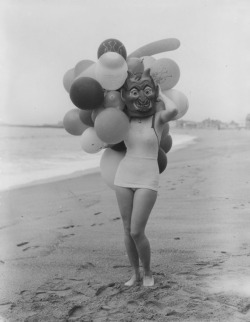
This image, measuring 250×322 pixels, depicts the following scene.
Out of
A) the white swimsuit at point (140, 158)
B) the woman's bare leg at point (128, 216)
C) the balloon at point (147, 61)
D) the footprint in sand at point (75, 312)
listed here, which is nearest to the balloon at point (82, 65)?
the balloon at point (147, 61)

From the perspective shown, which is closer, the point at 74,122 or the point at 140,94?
the point at 140,94

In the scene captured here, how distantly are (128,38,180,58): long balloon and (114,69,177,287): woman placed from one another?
0.40 m

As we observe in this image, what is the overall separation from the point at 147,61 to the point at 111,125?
0.75 metres

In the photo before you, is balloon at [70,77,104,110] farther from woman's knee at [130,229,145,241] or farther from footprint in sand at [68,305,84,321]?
footprint in sand at [68,305,84,321]

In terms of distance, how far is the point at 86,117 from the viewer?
347cm

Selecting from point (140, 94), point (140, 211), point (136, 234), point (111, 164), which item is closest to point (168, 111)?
point (140, 94)

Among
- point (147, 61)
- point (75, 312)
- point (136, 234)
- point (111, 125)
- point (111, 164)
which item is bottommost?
point (75, 312)

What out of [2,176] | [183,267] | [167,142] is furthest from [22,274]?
[2,176]

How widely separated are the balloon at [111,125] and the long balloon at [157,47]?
709 mm

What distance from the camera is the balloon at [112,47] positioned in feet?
10.9

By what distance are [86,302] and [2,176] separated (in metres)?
7.81

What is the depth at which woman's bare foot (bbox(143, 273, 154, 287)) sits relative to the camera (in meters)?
3.28

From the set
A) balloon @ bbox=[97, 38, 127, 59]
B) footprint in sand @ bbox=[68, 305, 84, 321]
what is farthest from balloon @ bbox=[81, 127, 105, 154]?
footprint in sand @ bbox=[68, 305, 84, 321]

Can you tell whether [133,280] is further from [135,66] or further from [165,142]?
[135,66]
